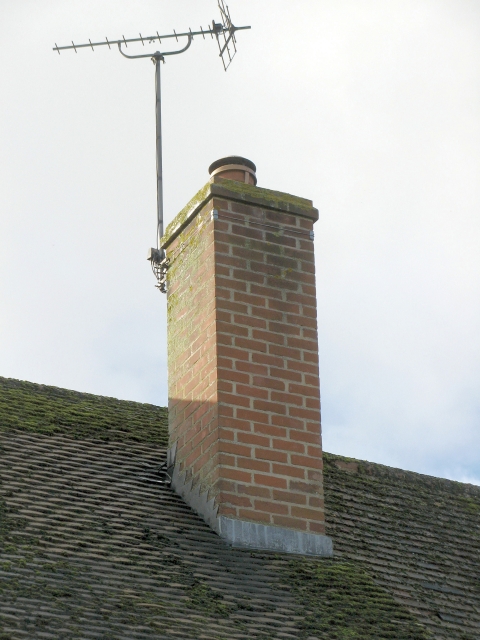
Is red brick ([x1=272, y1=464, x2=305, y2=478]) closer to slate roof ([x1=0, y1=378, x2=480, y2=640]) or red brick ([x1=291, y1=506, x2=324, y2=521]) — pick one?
red brick ([x1=291, y1=506, x2=324, y2=521])

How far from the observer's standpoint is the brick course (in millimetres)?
7293

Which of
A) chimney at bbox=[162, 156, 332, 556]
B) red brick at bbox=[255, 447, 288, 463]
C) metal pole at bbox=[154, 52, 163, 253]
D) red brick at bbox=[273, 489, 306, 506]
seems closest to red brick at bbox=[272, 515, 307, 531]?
chimney at bbox=[162, 156, 332, 556]

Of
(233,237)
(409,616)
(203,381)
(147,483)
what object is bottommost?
(409,616)

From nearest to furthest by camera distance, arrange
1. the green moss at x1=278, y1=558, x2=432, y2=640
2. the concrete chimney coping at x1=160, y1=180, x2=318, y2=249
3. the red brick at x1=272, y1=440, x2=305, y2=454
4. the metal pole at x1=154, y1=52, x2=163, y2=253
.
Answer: the green moss at x1=278, y1=558, x2=432, y2=640, the red brick at x1=272, y1=440, x2=305, y2=454, the concrete chimney coping at x1=160, y1=180, x2=318, y2=249, the metal pole at x1=154, y1=52, x2=163, y2=253

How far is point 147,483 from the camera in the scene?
7668mm

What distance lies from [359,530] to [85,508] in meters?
2.03

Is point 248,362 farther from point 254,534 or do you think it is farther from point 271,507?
point 254,534

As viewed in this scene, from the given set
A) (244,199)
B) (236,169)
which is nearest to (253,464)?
(244,199)

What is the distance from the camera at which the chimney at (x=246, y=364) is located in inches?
285

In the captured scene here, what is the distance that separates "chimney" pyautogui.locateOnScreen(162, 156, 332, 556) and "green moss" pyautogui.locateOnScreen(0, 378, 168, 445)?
60 cm

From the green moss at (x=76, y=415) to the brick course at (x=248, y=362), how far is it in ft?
1.96

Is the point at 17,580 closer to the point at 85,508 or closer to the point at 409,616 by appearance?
the point at 85,508

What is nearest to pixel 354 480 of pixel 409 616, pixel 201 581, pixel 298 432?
pixel 298 432

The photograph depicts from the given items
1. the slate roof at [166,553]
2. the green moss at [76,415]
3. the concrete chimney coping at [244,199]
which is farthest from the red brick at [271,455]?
the concrete chimney coping at [244,199]
